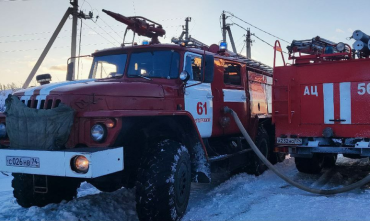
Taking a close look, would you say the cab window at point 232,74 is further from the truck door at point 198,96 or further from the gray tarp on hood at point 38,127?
the gray tarp on hood at point 38,127

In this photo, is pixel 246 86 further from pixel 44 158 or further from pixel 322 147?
pixel 44 158

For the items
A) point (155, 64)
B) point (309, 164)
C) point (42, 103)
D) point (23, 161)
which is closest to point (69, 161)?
point (23, 161)

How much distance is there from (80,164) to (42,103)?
3.07ft

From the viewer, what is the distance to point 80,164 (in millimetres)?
3498

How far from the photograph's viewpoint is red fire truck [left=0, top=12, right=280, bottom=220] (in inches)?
147

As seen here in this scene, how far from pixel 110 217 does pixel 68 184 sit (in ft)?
2.65

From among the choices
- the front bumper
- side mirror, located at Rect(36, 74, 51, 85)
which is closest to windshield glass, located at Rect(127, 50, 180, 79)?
side mirror, located at Rect(36, 74, 51, 85)

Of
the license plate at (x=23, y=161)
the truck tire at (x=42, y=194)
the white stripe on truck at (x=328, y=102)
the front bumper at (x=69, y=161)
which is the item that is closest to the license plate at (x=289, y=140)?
the white stripe on truck at (x=328, y=102)

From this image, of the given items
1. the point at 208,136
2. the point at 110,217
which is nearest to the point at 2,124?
the point at 110,217

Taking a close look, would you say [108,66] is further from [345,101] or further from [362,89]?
[362,89]

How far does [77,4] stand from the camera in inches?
885

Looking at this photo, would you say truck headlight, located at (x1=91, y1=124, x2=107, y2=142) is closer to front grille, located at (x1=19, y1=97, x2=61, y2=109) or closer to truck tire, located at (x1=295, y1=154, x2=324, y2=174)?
front grille, located at (x1=19, y1=97, x2=61, y2=109)

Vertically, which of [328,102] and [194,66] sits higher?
[194,66]

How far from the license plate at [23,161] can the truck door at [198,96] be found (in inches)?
88.2
